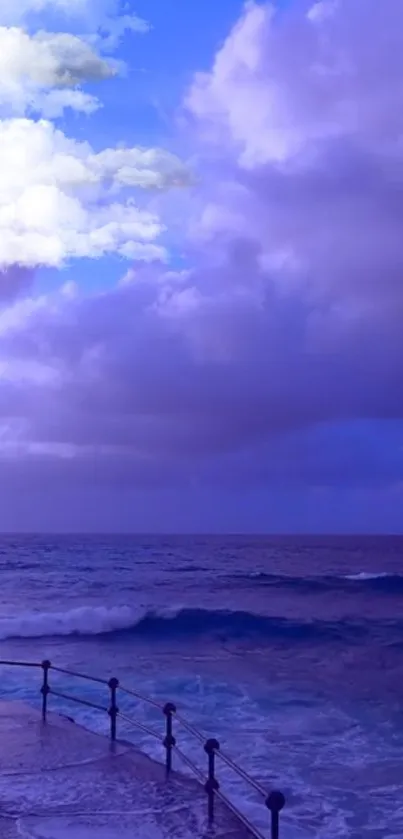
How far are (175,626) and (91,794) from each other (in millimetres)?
26915

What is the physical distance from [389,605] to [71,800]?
1471 inches

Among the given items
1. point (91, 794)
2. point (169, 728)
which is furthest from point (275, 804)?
point (91, 794)

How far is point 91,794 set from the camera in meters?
8.30

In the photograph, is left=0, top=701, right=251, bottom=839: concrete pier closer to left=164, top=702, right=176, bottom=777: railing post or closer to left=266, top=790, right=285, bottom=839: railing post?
left=164, top=702, right=176, bottom=777: railing post

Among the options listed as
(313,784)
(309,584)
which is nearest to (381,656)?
(313,784)

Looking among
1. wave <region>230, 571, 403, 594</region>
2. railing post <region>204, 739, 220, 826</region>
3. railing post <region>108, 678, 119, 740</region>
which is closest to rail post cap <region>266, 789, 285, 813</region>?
railing post <region>204, 739, 220, 826</region>

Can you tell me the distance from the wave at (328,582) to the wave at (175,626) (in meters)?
14.5

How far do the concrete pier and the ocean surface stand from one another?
1922mm

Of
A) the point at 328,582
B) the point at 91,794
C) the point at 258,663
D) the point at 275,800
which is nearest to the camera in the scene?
the point at 275,800

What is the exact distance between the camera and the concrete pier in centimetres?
726

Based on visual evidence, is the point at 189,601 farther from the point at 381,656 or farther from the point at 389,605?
the point at 381,656

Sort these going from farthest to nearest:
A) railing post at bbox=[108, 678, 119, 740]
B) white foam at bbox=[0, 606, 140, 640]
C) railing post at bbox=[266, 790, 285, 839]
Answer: white foam at bbox=[0, 606, 140, 640]
railing post at bbox=[108, 678, 119, 740]
railing post at bbox=[266, 790, 285, 839]

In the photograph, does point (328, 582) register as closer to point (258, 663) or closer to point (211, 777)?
point (258, 663)

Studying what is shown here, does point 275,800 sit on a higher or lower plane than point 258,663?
higher
